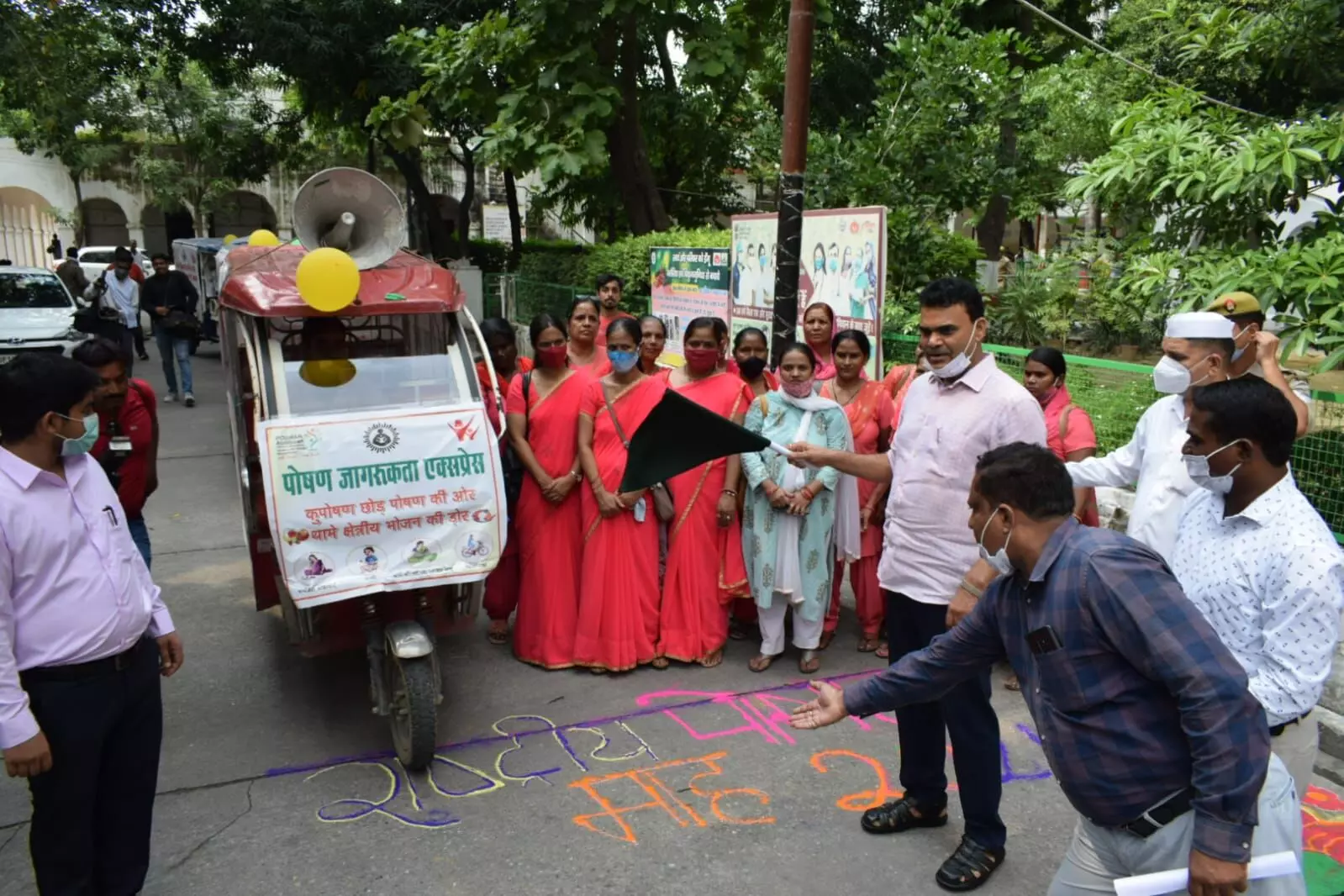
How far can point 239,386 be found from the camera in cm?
482

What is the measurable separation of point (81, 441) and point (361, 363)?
182cm

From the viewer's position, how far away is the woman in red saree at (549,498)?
5121 mm

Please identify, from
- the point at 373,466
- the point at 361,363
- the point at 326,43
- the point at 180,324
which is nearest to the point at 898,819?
the point at 373,466

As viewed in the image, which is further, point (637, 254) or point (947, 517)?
point (637, 254)

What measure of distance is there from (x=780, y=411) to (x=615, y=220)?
13.8 metres

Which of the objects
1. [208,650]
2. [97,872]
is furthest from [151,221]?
[97,872]

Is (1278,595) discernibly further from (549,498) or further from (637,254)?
(637,254)

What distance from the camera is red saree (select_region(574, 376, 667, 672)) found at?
511cm

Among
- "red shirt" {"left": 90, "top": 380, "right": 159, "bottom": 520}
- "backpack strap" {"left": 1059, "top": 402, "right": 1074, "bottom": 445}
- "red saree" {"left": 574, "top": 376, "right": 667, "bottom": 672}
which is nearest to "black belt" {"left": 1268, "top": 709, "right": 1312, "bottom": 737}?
"backpack strap" {"left": 1059, "top": 402, "right": 1074, "bottom": 445}

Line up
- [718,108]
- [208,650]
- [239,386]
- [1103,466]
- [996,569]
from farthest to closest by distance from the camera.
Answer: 1. [718,108]
2. [208,650]
3. [239,386]
4. [1103,466]
5. [996,569]

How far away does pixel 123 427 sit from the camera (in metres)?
4.57

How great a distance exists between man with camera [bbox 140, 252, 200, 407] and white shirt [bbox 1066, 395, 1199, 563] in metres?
10.9

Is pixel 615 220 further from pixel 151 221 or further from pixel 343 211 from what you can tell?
pixel 151 221

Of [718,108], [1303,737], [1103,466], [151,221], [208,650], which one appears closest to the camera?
[1303,737]
